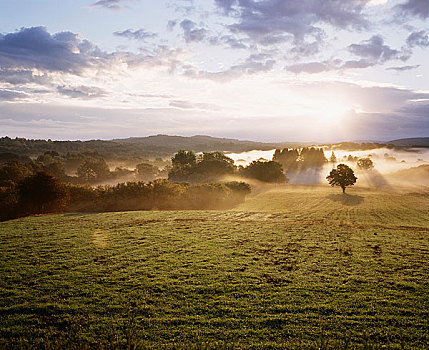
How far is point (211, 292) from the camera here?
51.4 ft

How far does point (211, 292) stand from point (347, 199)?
233ft

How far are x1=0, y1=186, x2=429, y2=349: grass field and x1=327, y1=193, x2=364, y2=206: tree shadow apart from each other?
44.5 m

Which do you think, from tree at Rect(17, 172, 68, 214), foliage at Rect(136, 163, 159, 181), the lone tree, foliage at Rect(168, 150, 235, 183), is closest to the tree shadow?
the lone tree

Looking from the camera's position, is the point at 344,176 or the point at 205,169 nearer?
the point at 344,176

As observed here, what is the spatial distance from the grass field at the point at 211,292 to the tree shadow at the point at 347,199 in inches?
1753

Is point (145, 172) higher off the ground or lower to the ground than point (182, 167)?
lower

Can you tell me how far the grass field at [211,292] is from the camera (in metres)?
11.9

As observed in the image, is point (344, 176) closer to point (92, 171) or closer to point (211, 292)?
point (211, 292)

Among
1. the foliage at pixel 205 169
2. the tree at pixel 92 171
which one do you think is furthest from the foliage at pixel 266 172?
the tree at pixel 92 171

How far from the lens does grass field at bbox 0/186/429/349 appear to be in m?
11.9

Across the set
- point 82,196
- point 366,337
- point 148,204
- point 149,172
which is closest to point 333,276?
point 366,337

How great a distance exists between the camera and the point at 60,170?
409 ft

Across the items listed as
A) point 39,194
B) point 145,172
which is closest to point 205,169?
point 145,172

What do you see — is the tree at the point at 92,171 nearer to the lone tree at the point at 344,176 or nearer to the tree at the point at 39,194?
the tree at the point at 39,194
